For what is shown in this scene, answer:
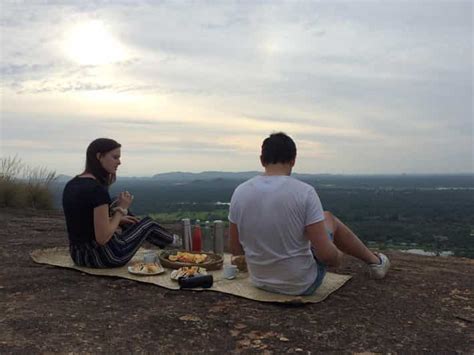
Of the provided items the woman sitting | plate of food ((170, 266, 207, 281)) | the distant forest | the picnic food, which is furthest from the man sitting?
the distant forest

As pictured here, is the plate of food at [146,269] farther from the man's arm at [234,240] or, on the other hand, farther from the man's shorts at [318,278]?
the man's shorts at [318,278]

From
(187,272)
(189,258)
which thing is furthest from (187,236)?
(187,272)

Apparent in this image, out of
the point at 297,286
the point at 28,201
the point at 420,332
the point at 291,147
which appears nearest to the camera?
the point at 420,332

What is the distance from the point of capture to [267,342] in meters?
2.55

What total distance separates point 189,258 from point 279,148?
1.49 m

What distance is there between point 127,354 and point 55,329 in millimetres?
525

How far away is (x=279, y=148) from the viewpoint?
2.97 meters

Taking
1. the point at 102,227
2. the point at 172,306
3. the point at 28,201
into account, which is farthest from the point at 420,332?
the point at 28,201

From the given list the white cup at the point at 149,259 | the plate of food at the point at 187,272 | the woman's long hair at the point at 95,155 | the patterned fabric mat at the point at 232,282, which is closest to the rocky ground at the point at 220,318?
the patterned fabric mat at the point at 232,282

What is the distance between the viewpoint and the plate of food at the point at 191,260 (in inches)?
155

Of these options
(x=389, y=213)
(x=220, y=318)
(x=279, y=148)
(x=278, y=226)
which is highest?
(x=279, y=148)

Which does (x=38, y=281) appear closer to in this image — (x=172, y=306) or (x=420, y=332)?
(x=172, y=306)

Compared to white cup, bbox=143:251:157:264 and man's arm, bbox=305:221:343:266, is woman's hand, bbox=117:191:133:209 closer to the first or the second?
white cup, bbox=143:251:157:264

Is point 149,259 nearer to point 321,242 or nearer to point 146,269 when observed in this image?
point 146,269
